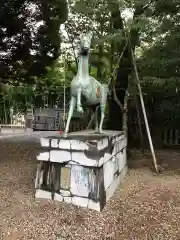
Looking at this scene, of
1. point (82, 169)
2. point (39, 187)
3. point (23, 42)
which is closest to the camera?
point (82, 169)

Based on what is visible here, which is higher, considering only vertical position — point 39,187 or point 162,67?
point 162,67

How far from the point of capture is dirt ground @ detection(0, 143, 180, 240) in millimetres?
3240

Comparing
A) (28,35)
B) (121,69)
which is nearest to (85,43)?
(28,35)

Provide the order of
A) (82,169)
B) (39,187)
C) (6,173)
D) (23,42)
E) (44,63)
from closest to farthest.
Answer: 1. (82,169)
2. (39,187)
3. (6,173)
4. (23,42)
5. (44,63)

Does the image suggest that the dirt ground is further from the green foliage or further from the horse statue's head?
the green foliage

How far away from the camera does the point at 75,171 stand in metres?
3.80

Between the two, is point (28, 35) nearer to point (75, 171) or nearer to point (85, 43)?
point (85, 43)

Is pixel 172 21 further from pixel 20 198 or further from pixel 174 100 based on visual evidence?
pixel 20 198

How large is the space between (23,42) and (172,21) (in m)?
3.28

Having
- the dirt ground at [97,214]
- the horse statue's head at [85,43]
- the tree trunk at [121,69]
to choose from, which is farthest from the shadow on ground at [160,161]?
the horse statue's head at [85,43]

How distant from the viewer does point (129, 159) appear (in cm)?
679

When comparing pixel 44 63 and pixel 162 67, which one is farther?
pixel 44 63

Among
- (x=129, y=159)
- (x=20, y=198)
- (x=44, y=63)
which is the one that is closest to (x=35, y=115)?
(x=44, y=63)

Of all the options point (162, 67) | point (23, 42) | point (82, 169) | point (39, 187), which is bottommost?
point (39, 187)
